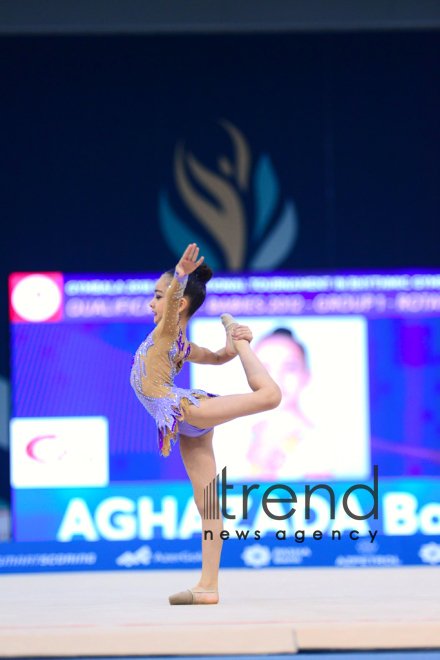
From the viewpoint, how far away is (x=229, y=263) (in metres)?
5.61

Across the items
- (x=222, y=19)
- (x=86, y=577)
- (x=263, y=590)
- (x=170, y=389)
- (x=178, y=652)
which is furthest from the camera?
(x=222, y=19)

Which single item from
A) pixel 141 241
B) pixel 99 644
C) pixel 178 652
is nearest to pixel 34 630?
pixel 99 644

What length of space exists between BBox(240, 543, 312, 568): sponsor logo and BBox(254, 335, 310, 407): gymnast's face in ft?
3.14

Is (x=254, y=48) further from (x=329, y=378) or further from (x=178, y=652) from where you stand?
(x=178, y=652)

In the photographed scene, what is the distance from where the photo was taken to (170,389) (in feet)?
7.59

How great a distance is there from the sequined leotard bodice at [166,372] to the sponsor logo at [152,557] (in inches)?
100

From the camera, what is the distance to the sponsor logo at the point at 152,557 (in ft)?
15.3

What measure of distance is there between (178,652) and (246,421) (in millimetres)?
3347

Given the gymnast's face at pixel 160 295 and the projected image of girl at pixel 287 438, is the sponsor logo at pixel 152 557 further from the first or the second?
the gymnast's face at pixel 160 295

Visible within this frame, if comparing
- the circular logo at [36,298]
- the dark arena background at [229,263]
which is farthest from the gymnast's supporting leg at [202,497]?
the circular logo at [36,298]

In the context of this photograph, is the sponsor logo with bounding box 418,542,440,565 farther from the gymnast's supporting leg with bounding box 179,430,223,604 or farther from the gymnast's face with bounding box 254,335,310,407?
the gymnast's supporting leg with bounding box 179,430,223,604

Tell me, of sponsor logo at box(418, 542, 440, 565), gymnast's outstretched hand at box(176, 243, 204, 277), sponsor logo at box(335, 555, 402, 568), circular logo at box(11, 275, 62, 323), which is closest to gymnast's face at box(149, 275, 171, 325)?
gymnast's outstretched hand at box(176, 243, 204, 277)

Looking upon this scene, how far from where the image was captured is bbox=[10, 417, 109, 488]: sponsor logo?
4.91 m

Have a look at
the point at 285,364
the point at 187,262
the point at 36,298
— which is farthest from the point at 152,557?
the point at 187,262
